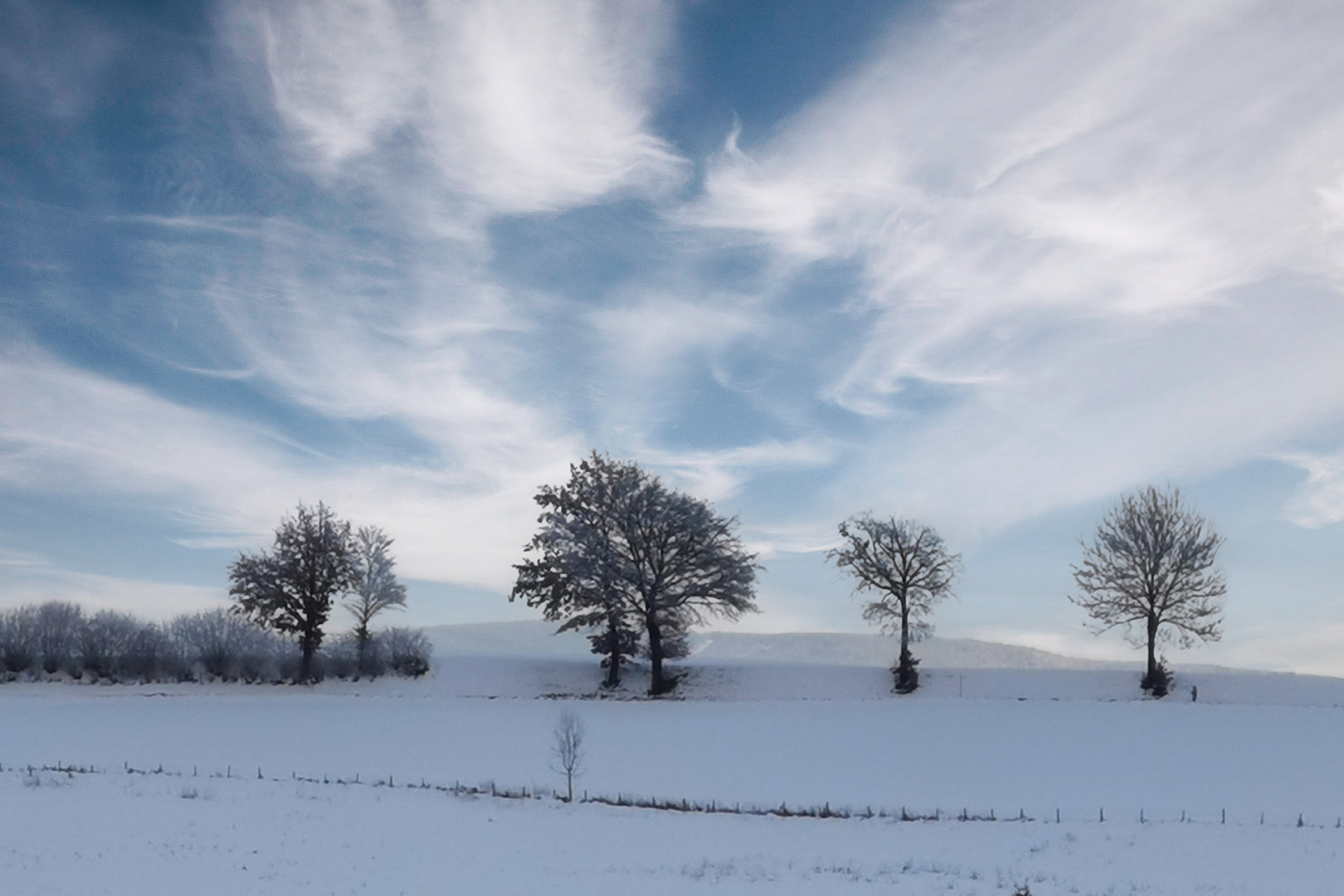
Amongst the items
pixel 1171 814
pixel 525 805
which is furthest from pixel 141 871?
pixel 1171 814

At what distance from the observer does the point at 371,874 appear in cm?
2281

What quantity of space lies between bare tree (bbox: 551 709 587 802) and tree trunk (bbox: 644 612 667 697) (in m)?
16.0

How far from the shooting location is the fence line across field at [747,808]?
2966 centimetres

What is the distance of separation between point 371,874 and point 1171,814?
2327cm

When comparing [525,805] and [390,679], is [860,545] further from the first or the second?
[525,805]

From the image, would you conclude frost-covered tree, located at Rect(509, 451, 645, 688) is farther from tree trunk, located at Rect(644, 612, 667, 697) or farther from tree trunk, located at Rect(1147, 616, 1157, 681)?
tree trunk, located at Rect(1147, 616, 1157, 681)

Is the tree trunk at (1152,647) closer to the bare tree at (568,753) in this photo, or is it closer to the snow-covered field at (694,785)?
the snow-covered field at (694,785)

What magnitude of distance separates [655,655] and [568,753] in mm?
23996

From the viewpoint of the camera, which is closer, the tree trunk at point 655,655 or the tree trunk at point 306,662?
the tree trunk at point 655,655

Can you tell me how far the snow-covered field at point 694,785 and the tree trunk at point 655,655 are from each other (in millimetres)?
1823

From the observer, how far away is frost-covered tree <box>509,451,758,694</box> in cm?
6053

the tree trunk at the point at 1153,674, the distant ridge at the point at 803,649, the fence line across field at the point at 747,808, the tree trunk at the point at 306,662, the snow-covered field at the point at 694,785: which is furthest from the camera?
the distant ridge at the point at 803,649

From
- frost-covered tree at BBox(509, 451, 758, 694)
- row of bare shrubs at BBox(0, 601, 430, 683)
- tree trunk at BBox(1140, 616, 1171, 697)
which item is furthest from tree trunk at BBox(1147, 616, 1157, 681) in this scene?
row of bare shrubs at BBox(0, 601, 430, 683)

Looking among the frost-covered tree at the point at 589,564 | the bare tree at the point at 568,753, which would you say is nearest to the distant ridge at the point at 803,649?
the frost-covered tree at the point at 589,564
